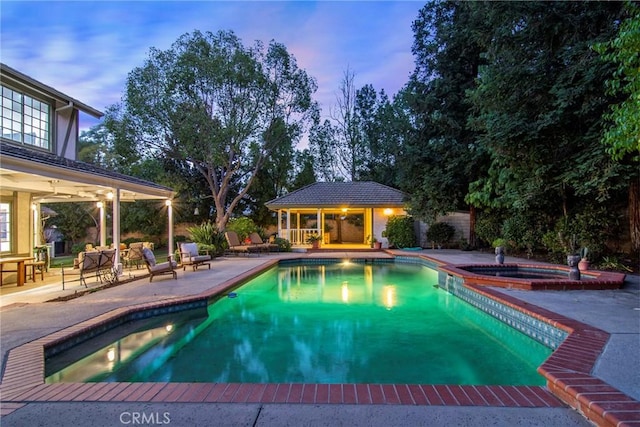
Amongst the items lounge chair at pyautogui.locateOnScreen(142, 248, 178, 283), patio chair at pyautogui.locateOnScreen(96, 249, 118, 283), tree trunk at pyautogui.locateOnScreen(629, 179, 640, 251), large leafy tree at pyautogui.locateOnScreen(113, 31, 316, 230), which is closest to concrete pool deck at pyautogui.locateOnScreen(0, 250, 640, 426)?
patio chair at pyautogui.locateOnScreen(96, 249, 118, 283)

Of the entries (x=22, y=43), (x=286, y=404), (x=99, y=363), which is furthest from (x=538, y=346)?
(x=22, y=43)

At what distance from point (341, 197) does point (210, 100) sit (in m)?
10.2

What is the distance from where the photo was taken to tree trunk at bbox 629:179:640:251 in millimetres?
11047

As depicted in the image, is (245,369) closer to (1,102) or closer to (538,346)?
(538,346)

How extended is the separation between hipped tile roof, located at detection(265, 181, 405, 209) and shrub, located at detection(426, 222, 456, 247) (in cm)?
211

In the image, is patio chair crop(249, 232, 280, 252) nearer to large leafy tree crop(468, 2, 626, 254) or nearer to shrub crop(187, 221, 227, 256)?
shrub crop(187, 221, 227, 256)

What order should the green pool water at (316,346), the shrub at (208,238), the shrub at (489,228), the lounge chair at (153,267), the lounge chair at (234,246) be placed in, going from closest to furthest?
the green pool water at (316,346) → the lounge chair at (153,267) → the shrub at (208,238) → the lounge chair at (234,246) → the shrub at (489,228)

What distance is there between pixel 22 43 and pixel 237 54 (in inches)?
462

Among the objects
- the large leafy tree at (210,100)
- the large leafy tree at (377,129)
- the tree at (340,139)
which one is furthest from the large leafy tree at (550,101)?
the tree at (340,139)

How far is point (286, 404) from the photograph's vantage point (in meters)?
3.04

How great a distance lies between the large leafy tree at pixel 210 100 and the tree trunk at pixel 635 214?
18140 mm

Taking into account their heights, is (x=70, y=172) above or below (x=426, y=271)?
above

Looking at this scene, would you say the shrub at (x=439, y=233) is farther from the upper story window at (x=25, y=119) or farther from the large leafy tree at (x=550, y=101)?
the upper story window at (x=25, y=119)

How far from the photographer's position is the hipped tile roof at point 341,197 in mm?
20562
